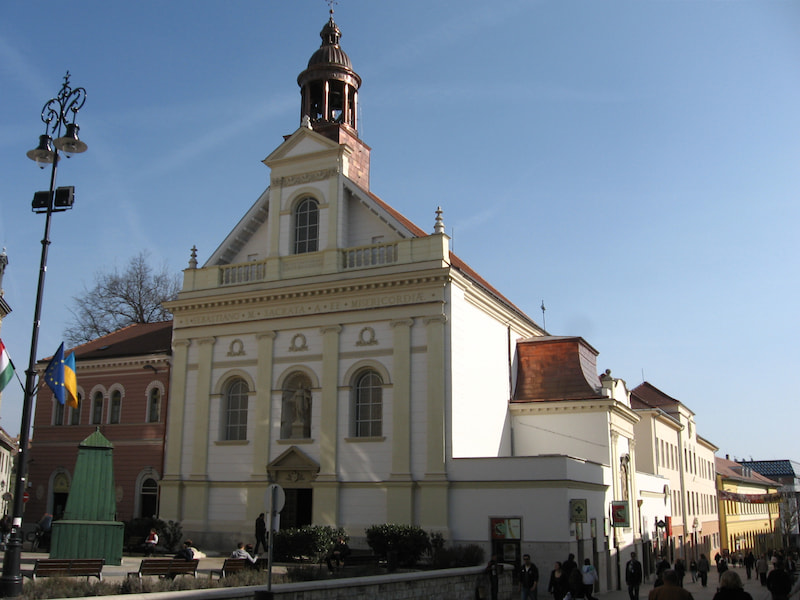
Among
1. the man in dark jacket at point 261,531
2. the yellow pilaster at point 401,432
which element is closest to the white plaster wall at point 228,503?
the man in dark jacket at point 261,531

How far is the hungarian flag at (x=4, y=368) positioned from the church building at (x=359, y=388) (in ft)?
42.8

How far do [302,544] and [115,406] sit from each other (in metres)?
14.2

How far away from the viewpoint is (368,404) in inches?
1163

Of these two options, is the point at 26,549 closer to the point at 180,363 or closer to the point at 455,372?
the point at 180,363

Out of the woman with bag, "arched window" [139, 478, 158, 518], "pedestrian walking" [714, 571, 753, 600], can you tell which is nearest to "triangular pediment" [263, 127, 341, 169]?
"arched window" [139, 478, 158, 518]

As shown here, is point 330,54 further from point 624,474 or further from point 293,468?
Answer: point 624,474

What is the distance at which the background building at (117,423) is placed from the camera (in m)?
34.3

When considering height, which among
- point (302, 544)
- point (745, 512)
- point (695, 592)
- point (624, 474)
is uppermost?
point (624, 474)

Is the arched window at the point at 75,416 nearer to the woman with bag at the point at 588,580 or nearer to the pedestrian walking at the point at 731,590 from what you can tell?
the woman with bag at the point at 588,580

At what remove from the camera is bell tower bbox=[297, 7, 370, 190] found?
34.9m

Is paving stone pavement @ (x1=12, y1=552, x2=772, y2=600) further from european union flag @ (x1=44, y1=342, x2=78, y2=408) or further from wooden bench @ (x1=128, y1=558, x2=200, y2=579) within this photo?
european union flag @ (x1=44, y1=342, x2=78, y2=408)

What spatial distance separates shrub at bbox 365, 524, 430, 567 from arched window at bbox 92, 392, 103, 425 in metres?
16.2

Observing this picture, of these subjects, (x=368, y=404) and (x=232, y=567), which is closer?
(x=232, y=567)

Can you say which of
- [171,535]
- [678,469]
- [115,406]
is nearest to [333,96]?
[115,406]
